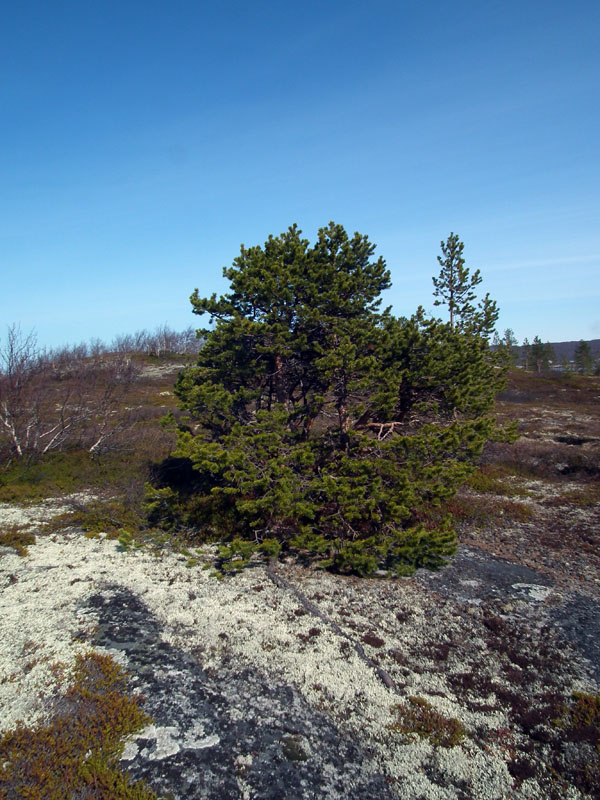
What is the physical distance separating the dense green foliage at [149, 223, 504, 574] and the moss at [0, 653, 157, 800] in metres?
4.85

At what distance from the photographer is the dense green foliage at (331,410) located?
11.4m

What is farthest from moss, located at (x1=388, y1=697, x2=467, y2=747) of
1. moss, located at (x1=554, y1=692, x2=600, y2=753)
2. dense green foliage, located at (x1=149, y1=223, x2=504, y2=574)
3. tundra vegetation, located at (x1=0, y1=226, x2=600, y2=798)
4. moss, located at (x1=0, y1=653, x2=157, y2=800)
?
dense green foliage, located at (x1=149, y1=223, x2=504, y2=574)

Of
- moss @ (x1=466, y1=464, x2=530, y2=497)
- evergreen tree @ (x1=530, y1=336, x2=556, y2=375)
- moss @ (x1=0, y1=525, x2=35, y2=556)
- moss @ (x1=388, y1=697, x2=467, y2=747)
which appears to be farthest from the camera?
evergreen tree @ (x1=530, y1=336, x2=556, y2=375)

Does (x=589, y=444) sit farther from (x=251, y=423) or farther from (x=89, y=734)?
(x=89, y=734)

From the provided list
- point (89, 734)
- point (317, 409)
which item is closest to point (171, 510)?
point (317, 409)

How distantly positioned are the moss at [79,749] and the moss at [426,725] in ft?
11.6

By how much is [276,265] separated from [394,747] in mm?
11192

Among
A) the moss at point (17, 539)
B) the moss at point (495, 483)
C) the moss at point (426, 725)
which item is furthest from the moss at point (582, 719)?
the moss at point (17, 539)

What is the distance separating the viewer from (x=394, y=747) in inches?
245

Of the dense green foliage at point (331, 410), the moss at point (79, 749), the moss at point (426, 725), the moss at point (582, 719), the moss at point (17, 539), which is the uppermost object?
the dense green foliage at point (331, 410)

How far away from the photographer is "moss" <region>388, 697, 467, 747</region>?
6.37 meters

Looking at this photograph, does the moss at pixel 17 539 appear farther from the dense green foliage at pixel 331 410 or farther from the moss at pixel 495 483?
the moss at pixel 495 483

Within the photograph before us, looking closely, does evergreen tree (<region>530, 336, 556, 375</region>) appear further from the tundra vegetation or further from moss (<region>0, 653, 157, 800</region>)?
moss (<region>0, 653, 157, 800</region>)

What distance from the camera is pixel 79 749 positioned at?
5875 mm
